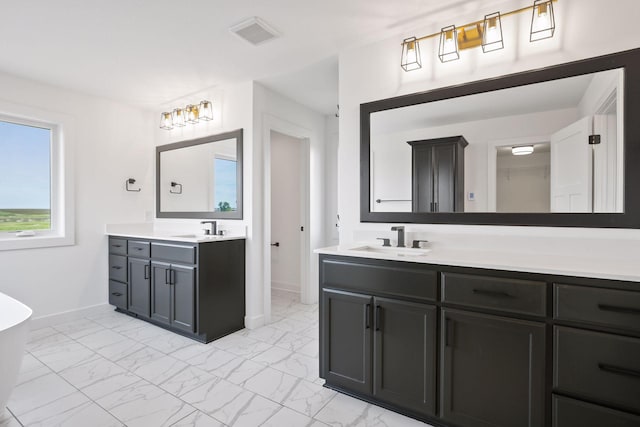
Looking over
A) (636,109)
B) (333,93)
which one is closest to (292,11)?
(333,93)

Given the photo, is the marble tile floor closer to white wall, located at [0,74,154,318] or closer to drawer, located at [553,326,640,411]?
white wall, located at [0,74,154,318]

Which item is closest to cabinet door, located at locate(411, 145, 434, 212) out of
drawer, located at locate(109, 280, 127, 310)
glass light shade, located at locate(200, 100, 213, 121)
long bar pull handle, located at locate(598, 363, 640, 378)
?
long bar pull handle, located at locate(598, 363, 640, 378)

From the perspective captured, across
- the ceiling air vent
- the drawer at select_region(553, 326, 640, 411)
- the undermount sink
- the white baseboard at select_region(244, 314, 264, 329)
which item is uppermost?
the ceiling air vent

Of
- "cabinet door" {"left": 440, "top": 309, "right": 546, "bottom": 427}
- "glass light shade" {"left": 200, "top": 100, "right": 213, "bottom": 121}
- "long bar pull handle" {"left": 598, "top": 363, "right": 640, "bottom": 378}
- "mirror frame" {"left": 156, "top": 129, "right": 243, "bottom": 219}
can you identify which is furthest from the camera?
"glass light shade" {"left": 200, "top": 100, "right": 213, "bottom": 121}

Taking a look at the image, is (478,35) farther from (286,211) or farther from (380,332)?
(286,211)

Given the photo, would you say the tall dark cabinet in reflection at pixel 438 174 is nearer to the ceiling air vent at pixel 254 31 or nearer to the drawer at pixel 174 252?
the ceiling air vent at pixel 254 31

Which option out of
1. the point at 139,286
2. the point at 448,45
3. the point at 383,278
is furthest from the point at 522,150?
the point at 139,286

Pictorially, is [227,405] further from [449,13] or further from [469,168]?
[449,13]

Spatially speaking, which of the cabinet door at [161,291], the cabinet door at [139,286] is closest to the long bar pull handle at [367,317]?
the cabinet door at [161,291]

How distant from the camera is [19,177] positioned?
3.28m

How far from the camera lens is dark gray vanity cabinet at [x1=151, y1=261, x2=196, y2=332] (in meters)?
2.90

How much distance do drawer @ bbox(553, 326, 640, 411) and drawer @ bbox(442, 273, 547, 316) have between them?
143 mm

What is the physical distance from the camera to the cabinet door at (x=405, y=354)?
1.76 metres

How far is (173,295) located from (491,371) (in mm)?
2611
